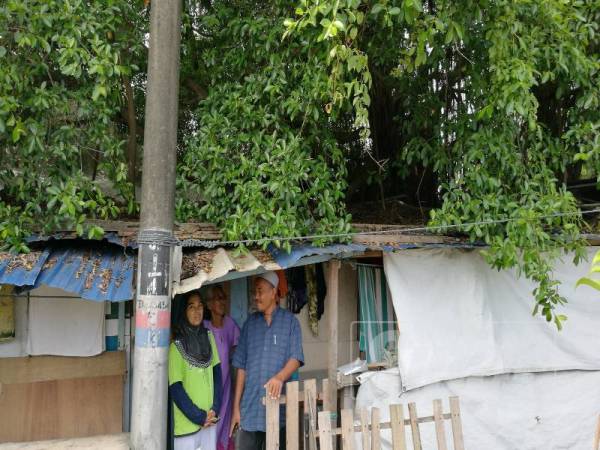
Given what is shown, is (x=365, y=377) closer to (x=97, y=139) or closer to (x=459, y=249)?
(x=459, y=249)

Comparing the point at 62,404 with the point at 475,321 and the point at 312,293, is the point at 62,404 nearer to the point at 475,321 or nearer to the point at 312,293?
the point at 312,293

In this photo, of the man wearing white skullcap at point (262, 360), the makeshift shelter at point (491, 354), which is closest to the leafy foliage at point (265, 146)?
the man wearing white skullcap at point (262, 360)

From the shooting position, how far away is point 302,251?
200 inches

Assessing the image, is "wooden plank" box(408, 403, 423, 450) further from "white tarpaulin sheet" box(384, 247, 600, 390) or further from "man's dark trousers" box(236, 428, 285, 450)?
"man's dark trousers" box(236, 428, 285, 450)

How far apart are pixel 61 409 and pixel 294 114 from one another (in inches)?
143

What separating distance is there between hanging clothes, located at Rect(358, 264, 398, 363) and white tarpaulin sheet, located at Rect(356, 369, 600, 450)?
45cm

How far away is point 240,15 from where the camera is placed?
5953 millimetres

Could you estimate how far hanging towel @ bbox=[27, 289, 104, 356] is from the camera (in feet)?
17.6

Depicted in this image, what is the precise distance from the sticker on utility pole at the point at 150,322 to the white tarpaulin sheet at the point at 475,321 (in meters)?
2.59

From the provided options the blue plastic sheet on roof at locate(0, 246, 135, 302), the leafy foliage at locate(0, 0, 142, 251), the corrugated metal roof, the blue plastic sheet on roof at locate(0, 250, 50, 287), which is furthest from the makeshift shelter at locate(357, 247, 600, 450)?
the blue plastic sheet on roof at locate(0, 250, 50, 287)

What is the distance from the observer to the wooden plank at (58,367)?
5262mm

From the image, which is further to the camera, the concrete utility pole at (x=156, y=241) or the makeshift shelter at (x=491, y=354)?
the makeshift shelter at (x=491, y=354)

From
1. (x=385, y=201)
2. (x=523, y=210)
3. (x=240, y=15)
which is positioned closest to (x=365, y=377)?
(x=523, y=210)

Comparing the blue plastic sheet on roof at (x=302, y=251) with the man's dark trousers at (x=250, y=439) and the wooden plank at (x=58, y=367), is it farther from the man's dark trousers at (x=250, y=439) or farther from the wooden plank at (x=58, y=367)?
the wooden plank at (x=58, y=367)
